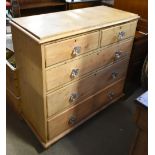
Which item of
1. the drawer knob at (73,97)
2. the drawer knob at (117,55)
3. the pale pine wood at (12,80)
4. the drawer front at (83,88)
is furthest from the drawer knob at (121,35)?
the pale pine wood at (12,80)

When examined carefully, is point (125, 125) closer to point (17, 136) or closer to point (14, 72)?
point (17, 136)

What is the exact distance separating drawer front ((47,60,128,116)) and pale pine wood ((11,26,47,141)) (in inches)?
3.3

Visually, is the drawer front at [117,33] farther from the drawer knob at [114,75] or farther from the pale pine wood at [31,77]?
the pale pine wood at [31,77]

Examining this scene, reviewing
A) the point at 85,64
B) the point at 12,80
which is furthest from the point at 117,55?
the point at 12,80

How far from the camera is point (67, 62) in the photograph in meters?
1.25

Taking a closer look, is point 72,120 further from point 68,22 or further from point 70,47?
point 68,22

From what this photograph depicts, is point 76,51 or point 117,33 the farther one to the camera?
point 117,33

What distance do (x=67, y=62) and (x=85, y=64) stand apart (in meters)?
0.18

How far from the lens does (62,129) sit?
59.5 inches

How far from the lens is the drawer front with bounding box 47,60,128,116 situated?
4.33 ft

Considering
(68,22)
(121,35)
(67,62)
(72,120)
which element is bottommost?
(72,120)

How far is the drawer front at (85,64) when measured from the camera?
1.22m

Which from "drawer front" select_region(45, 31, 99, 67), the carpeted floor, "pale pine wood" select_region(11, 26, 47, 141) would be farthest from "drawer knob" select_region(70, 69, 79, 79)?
the carpeted floor
